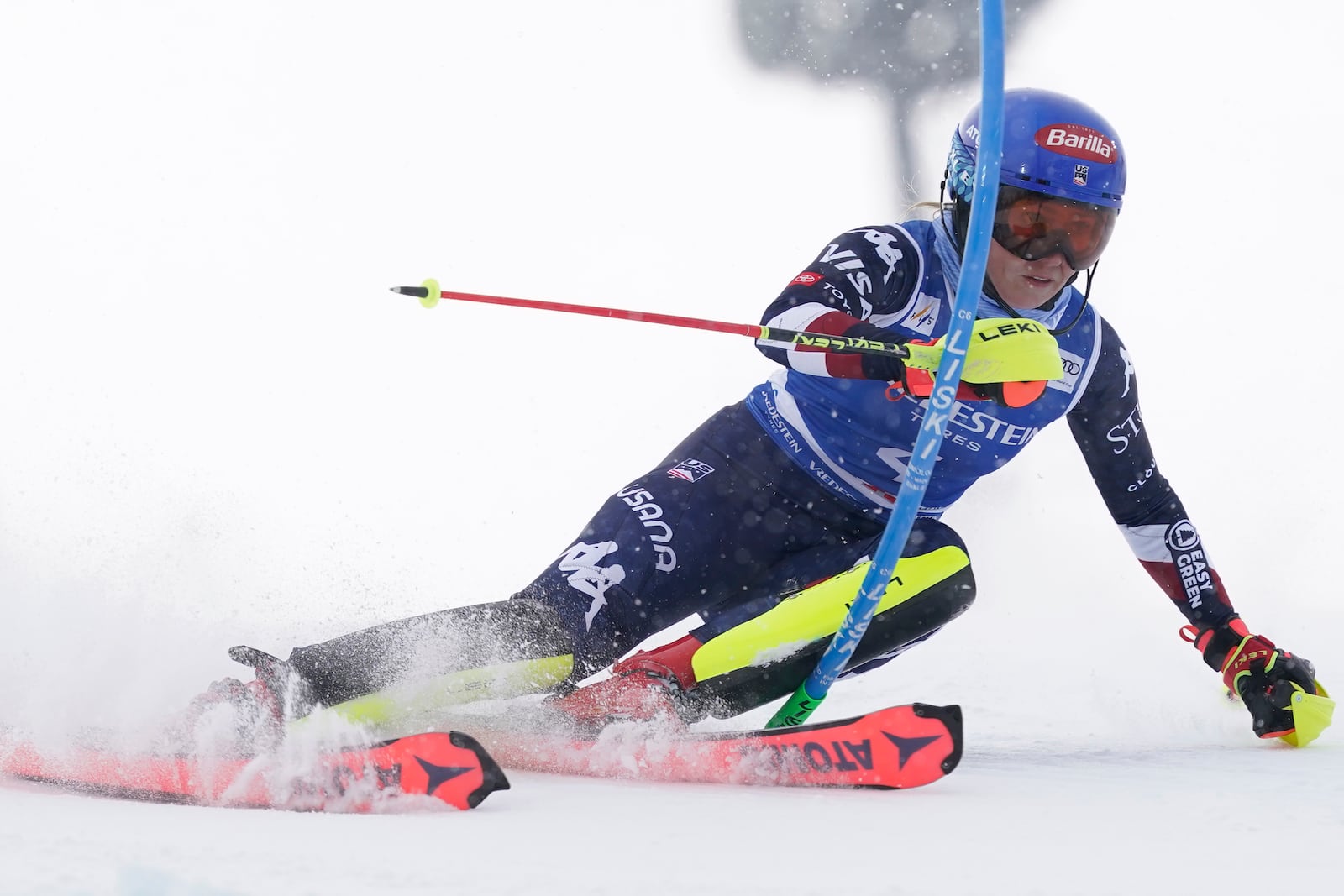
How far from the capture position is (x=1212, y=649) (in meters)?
2.84

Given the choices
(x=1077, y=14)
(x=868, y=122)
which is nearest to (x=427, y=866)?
(x=868, y=122)

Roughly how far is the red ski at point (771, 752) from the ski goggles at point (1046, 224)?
1034mm

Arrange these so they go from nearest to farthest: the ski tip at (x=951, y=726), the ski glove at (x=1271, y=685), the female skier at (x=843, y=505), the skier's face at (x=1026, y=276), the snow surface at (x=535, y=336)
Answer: the ski tip at (x=951, y=726) → the female skier at (x=843, y=505) → the skier's face at (x=1026, y=276) → the ski glove at (x=1271, y=685) → the snow surface at (x=535, y=336)

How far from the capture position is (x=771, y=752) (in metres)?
1.97

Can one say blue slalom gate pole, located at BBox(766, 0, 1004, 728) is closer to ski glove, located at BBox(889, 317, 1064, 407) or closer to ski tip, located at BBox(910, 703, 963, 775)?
ski glove, located at BBox(889, 317, 1064, 407)

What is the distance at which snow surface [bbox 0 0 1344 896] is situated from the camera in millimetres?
2785

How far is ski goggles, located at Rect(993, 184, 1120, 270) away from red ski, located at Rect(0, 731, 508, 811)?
151 centimetres

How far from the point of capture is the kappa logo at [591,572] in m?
2.35

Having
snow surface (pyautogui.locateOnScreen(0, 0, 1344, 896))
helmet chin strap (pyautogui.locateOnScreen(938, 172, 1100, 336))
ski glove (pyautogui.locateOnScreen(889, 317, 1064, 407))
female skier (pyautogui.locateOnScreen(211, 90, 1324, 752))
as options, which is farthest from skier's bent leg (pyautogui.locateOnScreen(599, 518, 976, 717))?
helmet chin strap (pyautogui.locateOnScreen(938, 172, 1100, 336))

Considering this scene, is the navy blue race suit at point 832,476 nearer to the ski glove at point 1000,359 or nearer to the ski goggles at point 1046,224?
the ski goggles at point 1046,224

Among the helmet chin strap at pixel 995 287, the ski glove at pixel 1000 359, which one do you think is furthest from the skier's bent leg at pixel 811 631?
the helmet chin strap at pixel 995 287

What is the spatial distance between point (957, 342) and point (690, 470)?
92 cm

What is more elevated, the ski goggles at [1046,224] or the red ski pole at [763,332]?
the ski goggles at [1046,224]

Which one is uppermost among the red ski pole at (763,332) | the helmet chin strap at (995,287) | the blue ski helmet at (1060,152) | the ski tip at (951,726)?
the blue ski helmet at (1060,152)
